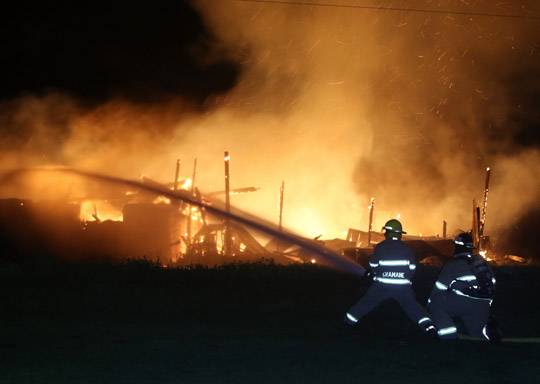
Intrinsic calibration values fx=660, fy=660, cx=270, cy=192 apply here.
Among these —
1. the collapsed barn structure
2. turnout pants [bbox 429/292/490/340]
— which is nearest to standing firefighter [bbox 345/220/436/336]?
turnout pants [bbox 429/292/490/340]

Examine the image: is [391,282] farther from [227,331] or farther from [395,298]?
[227,331]

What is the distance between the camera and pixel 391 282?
8.77 meters

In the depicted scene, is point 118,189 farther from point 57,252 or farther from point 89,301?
point 89,301

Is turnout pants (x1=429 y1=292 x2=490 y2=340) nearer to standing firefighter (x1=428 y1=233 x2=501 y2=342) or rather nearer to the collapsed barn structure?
standing firefighter (x1=428 y1=233 x2=501 y2=342)

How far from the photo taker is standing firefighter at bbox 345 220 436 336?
8758 millimetres

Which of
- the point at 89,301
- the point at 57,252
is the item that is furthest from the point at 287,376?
the point at 57,252

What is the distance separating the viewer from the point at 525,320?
11.0 metres

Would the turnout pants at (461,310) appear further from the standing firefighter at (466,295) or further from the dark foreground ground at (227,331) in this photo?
the dark foreground ground at (227,331)

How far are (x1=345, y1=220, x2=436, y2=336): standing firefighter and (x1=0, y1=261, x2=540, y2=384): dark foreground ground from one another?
38cm

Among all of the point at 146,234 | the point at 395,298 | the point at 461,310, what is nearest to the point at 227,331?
the point at 395,298

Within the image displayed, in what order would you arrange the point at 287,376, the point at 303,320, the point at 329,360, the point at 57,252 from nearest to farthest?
the point at 287,376, the point at 329,360, the point at 303,320, the point at 57,252

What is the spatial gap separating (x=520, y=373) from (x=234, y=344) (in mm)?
3369

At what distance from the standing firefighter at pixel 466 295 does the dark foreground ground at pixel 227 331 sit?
0.38 m

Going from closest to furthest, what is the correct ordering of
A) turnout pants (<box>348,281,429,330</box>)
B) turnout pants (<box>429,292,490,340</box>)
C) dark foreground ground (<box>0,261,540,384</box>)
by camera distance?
dark foreground ground (<box>0,261,540,384</box>), turnout pants (<box>429,292,490,340</box>), turnout pants (<box>348,281,429,330</box>)
